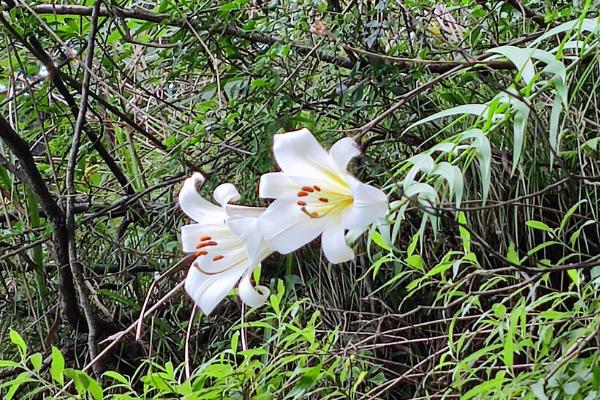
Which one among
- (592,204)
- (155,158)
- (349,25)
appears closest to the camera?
(592,204)

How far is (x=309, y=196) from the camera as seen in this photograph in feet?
1.63

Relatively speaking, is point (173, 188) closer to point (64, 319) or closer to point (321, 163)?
point (64, 319)

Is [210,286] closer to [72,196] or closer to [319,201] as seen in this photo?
[319,201]

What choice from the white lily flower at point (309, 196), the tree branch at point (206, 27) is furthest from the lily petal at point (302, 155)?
the tree branch at point (206, 27)

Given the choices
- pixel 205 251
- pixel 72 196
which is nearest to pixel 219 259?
pixel 205 251

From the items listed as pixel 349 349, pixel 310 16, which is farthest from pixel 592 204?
pixel 310 16

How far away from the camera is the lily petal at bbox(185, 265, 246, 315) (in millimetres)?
550

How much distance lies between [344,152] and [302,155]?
29 mm

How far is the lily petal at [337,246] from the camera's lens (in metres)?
0.48

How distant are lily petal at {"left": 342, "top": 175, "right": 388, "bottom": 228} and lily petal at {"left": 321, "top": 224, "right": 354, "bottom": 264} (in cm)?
3

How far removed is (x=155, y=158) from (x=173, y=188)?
0.69ft

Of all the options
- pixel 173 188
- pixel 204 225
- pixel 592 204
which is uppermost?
pixel 204 225

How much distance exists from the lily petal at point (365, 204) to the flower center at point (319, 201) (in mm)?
39

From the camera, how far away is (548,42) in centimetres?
116
